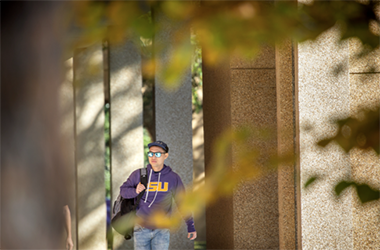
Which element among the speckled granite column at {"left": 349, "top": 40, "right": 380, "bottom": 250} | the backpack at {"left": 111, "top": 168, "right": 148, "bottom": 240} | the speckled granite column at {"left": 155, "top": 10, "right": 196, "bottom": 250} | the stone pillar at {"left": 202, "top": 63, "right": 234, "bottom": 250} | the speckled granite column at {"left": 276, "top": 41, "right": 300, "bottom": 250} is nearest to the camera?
the backpack at {"left": 111, "top": 168, "right": 148, "bottom": 240}

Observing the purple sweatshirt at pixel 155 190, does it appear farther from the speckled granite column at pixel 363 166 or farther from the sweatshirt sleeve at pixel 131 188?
the speckled granite column at pixel 363 166

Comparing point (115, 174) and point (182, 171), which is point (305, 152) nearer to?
point (182, 171)

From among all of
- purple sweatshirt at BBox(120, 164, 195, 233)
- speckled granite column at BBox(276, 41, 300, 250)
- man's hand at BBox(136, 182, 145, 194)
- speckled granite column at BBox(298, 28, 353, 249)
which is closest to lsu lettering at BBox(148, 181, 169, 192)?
purple sweatshirt at BBox(120, 164, 195, 233)

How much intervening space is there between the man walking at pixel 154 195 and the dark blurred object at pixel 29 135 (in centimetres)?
414

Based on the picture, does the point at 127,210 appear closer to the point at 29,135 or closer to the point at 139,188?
the point at 139,188

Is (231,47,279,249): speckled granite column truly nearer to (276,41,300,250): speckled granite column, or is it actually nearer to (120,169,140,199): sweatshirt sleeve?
(276,41,300,250): speckled granite column

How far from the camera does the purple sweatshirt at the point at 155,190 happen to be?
4.92 metres

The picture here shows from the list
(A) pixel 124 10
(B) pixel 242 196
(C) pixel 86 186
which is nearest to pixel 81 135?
(C) pixel 86 186

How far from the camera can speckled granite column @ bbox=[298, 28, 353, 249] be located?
477 centimetres

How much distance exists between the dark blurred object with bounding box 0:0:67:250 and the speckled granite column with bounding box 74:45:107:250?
6.92 m

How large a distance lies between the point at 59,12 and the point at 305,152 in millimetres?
4190

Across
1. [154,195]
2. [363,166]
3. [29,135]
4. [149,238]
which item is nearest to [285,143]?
[363,166]

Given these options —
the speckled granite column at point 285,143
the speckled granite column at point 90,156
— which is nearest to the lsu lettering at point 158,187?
the speckled granite column at point 285,143

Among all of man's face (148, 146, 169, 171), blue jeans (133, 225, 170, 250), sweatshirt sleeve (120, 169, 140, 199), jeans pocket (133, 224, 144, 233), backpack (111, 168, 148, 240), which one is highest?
man's face (148, 146, 169, 171)
